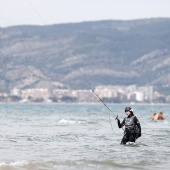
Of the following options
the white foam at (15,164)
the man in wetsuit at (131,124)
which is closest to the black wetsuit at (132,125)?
the man in wetsuit at (131,124)

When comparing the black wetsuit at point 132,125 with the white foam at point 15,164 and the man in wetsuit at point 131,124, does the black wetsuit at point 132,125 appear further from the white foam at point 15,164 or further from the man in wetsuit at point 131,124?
the white foam at point 15,164

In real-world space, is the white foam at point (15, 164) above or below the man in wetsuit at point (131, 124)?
below

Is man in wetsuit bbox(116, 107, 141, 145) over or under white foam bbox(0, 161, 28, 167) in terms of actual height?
over

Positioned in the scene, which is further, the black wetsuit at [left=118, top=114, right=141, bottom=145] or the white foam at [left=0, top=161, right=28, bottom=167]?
the black wetsuit at [left=118, top=114, right=141, bottom=145]

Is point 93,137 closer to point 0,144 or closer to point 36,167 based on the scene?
point 0,144

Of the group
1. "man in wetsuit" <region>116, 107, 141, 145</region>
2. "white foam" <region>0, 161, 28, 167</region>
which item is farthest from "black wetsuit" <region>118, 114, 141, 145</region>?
"white foam" <region>0, 161, 28, 167</region>

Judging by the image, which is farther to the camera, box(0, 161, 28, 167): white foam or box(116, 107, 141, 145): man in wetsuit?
box(116, 107, 141, 145): man in wetsuit

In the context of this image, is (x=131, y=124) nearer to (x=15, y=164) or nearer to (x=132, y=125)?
(x=132, y=125)

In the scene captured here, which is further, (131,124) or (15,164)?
(131,124)

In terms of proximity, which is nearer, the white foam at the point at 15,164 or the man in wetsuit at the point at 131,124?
the white foam at the point at 15,164

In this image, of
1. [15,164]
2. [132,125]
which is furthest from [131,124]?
[15,164]

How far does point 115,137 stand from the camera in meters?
35.1

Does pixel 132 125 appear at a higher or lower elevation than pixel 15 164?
higher

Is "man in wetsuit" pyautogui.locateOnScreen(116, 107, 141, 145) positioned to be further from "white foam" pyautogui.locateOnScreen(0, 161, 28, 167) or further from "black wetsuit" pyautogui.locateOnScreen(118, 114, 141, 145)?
"white foam" pyautogui.locateOnScreen(0, 161, 28, 167)
